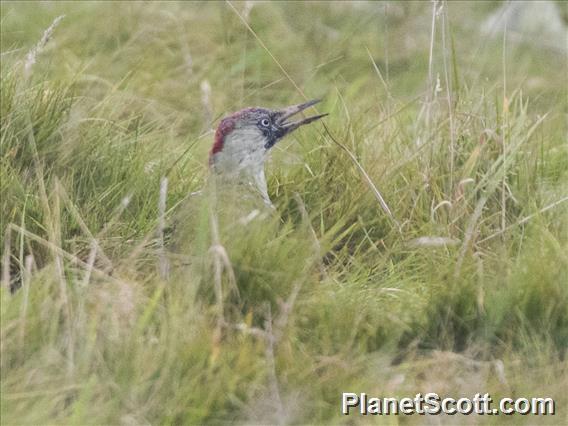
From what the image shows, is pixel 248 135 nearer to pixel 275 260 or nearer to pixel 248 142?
pixel 248 142

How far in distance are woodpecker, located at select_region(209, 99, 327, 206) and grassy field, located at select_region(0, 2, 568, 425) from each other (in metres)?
0.12

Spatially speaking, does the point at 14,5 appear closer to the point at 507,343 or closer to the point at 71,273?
the point at 71,273

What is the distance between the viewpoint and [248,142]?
514 cm

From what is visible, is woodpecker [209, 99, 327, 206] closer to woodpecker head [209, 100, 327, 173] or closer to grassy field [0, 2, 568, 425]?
woodpecker head [209, 100, 327, 173]

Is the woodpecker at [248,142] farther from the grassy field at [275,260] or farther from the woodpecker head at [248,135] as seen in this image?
the grassy field at [275,260]

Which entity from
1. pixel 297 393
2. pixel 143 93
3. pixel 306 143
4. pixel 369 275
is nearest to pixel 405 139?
pixel 306 143

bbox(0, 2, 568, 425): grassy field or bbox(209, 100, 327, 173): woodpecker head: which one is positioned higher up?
bbox(209, 100, 327, 173): woodpecker head

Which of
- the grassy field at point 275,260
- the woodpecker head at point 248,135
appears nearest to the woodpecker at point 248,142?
the woodpecker head at point 248,135

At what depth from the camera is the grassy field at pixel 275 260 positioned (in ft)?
12.4

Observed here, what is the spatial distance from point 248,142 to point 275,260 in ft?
3.37

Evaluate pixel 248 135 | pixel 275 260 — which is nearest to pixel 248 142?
pixel 248 135

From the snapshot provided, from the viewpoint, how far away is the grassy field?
Answer: 3783 millimetres

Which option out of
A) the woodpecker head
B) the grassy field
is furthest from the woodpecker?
the grassy field

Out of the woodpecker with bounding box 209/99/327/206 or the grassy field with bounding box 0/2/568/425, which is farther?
the woodpecker with bounding box 209/99/327/206
